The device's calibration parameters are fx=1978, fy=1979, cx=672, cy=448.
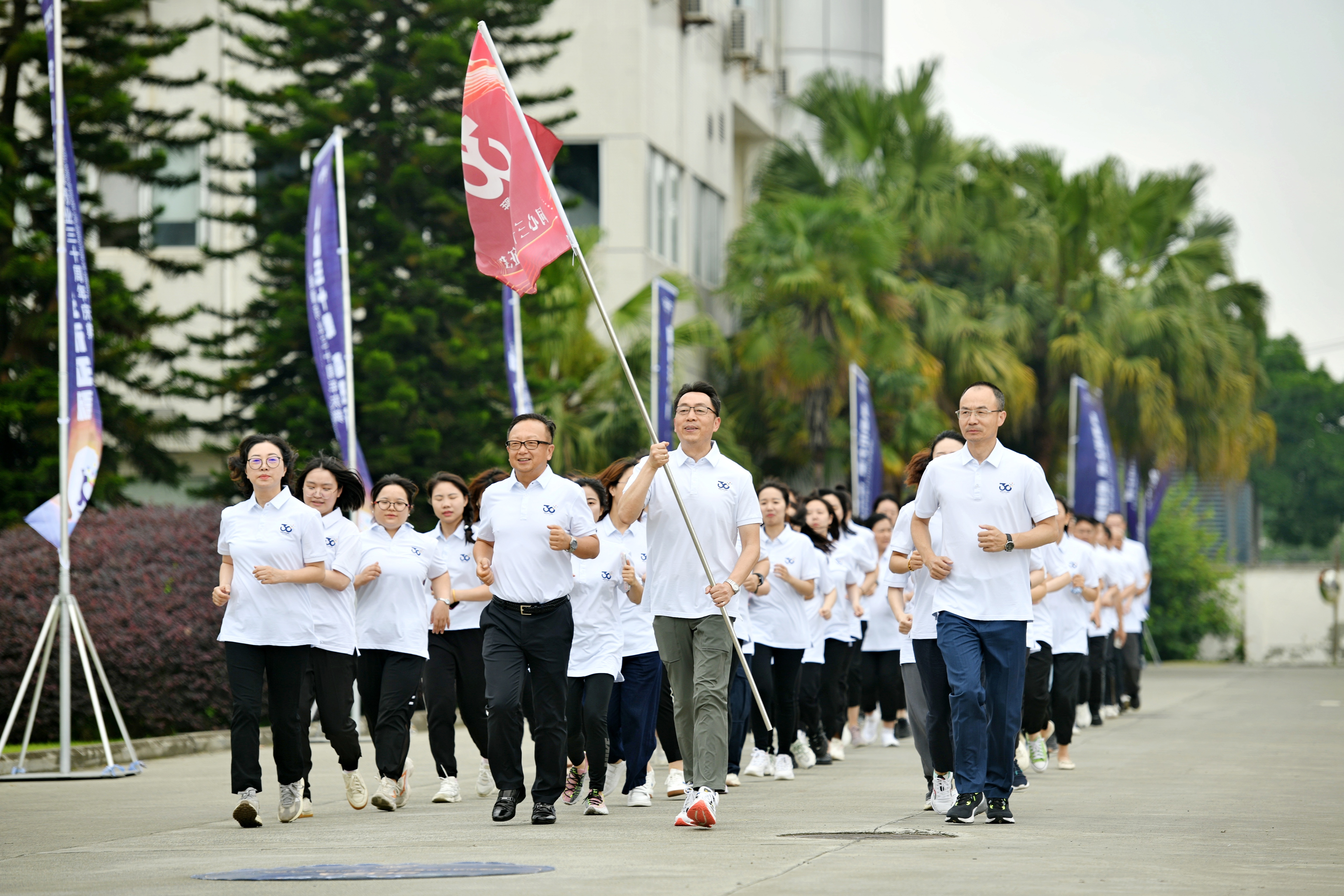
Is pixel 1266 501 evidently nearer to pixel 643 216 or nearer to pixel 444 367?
pixel 643 216

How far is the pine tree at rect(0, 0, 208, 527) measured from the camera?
2086 centimetres

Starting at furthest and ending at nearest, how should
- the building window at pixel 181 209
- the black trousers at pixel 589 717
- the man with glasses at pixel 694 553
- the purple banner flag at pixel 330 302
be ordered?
the building window at pixel 181 209 → the purple banner flag at pixel 330 302 → the black trousers at pixel 589 717 → the man with glasses at pixel 694 553

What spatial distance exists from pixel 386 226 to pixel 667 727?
14229mm

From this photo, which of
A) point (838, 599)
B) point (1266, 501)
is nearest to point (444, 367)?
point (838, 599)

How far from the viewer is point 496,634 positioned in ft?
32.2

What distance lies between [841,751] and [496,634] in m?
6.05

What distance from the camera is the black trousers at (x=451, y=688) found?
452 inches

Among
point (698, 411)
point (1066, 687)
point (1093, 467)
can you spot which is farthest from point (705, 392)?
Answer: point (1093, 467)

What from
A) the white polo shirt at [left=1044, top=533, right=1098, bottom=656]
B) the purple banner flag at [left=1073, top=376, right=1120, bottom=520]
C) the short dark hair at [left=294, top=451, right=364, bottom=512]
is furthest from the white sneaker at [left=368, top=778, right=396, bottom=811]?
the purple banner flag at [left=1073, top=376, right=1120, bottom=520]

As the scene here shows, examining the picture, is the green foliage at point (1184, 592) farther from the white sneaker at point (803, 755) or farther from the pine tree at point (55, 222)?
the white sneaker at point (803, 755)

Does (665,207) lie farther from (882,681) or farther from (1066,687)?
(1066,687)

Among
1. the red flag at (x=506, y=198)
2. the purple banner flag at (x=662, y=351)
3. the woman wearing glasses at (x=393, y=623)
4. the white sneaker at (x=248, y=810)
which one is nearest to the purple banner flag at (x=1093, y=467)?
the purple banner flag at (x=662, y=351)

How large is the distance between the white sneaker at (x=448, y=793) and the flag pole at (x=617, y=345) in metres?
1.86

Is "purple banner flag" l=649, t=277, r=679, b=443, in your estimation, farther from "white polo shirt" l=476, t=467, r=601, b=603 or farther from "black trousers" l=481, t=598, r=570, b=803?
"black trousers" l=481, t=598, r=570, b=803
